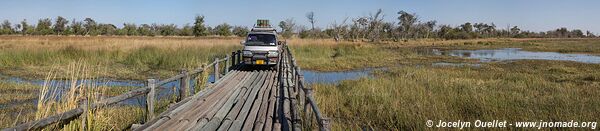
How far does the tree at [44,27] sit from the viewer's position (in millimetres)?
66981

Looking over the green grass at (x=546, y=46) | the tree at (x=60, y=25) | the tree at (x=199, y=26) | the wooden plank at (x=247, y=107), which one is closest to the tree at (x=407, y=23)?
the green grass at (x=546, y=46)

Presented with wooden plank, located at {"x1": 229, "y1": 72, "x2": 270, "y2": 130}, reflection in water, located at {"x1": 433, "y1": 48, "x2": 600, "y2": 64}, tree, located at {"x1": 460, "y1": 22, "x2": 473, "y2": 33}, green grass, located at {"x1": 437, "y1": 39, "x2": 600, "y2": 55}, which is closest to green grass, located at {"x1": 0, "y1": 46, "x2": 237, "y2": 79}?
wooden plank, located at {"x1": 229, "y1": 72, "x2": 270, "y2": 130}

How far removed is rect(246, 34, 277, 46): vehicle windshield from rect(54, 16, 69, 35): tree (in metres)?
63.1

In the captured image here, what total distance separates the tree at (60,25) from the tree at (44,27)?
3.27ft

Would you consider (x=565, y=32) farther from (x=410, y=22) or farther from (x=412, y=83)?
(x=412, y=83)

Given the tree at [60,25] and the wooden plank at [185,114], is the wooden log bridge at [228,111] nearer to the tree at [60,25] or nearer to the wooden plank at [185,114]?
the wooden plank at [185,114]

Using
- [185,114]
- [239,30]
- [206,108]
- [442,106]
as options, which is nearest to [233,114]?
[206,108]

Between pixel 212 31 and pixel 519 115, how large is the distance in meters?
78.8

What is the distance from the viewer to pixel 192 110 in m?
6.89

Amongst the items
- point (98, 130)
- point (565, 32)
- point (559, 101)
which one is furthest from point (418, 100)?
point (565, 32)

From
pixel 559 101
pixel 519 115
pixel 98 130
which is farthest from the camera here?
pixel 559 101

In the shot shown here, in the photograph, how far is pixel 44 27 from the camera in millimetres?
68562

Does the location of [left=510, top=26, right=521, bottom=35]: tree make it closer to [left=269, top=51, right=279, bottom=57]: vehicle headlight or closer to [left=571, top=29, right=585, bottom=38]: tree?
Answer: [left=571, top=29, right=585, bottom=38]: tree

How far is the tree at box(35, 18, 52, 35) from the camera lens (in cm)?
6698
